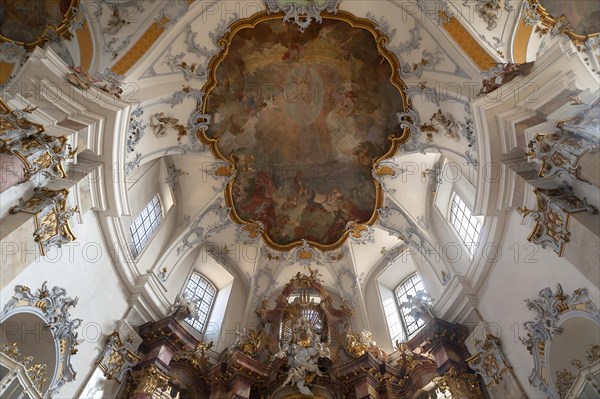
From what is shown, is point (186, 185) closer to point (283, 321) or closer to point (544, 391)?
point (283, 321)

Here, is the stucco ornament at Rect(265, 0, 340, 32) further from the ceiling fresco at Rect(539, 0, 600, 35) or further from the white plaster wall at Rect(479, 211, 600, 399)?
the white plaster wall at Rect(479, 211, 600, 399)

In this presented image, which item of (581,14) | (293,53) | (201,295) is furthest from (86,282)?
(581,14)

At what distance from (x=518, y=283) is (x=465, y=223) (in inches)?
144

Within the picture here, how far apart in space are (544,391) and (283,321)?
Result: 8644 mm

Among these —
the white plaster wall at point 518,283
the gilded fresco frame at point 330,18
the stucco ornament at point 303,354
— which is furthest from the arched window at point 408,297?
the gilded fresco frame at point 330,18

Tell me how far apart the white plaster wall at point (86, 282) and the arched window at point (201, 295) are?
3.79m

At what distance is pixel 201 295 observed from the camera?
1639cm

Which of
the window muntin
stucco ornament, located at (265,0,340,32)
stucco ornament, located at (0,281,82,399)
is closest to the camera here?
stucco ornament, located at (0,281,82,399)

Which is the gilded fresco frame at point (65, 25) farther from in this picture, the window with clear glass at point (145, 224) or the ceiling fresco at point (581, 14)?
the ceiling fresco at point (581, 14)

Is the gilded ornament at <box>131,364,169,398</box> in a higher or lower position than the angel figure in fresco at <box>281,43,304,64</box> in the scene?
lower

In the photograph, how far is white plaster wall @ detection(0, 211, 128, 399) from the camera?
9.31 meters

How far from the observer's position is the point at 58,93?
941 centimetres

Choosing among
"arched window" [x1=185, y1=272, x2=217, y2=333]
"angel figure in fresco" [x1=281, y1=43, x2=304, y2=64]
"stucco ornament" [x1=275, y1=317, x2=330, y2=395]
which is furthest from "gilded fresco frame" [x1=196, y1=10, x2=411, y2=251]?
"stucco ornament" [x1=275, y1=317, x2=330, y2=395]

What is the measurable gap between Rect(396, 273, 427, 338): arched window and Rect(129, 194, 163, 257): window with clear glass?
27.9 ft
